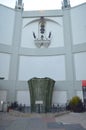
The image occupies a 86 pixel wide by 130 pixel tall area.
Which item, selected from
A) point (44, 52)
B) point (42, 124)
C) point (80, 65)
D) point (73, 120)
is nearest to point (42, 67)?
point (44, 52)

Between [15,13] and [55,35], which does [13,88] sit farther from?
[15,13]

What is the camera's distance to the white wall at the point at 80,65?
18748mm

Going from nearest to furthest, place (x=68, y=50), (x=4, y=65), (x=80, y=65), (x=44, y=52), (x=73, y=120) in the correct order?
(x=73, y=120)
(x=80, y=65)
(x=4, y=65)
(x=68, y=50)
(x=44, y=52)

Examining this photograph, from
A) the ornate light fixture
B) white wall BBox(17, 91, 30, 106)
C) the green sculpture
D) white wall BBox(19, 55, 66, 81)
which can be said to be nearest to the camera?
the green sculpture

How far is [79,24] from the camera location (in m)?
20.7

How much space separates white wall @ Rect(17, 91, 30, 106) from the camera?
18.9 m

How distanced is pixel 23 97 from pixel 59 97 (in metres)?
4.57

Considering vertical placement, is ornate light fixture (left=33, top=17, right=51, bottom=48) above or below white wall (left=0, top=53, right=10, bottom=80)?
above

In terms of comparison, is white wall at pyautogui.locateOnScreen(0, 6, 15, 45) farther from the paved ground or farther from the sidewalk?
the sidewalk

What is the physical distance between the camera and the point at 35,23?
75.2 feet

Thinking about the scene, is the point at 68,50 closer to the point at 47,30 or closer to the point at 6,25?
the point at 47,30

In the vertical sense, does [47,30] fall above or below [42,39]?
above

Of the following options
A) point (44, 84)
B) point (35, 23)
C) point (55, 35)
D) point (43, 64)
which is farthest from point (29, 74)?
point (35, 23)

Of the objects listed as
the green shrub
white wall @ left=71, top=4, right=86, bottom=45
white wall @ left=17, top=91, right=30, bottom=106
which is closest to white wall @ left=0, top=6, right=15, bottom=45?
white wall @ left=17, top=91, right=30, bottom=106
